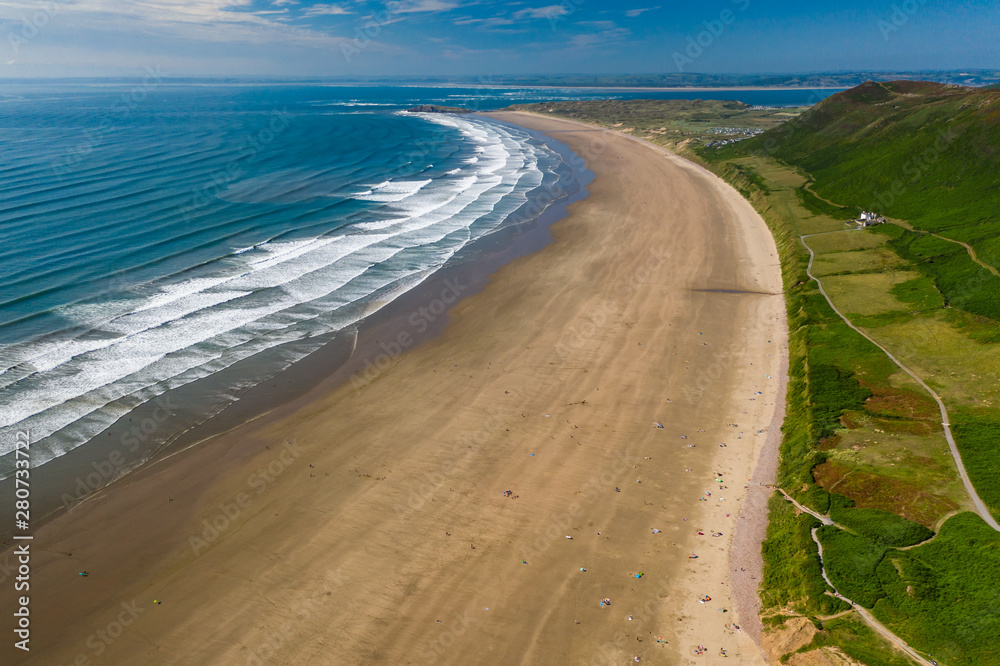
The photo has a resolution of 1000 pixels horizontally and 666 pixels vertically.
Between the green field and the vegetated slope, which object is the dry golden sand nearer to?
the green field

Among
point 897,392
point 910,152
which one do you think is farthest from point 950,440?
point 910,152

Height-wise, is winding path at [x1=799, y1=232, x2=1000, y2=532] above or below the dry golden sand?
above

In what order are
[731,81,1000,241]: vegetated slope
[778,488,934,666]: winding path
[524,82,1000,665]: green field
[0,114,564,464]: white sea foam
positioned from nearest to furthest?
[778,488,934,666]: winding path → [524,82,1000,665]: green field → [0,114,564,464]: white sea foam → [731,81,1000,241]: vegetated slope

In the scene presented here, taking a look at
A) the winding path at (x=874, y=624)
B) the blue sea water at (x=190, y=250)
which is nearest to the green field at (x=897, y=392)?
the winding path at (x=874, y=624)

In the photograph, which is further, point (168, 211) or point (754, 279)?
point (168, 211)

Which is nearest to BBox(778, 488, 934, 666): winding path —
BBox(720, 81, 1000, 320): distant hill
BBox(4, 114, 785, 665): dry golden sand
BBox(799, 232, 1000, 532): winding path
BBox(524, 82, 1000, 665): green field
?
BBox(524, 82, 1000, 665): green field

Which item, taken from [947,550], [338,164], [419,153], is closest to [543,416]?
[947,550]

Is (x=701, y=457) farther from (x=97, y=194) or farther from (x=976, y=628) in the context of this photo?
(x=97, y=194)
